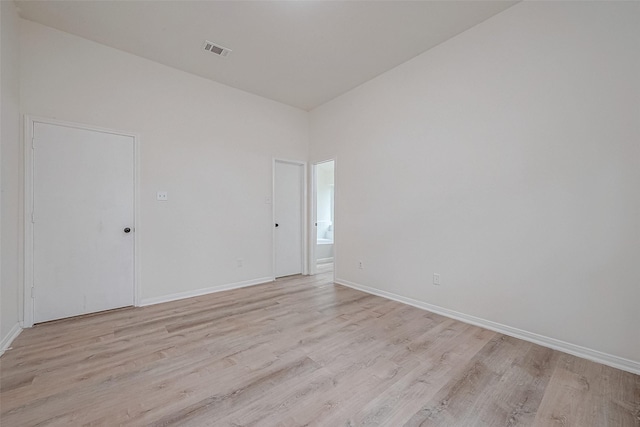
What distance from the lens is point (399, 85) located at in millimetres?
3406

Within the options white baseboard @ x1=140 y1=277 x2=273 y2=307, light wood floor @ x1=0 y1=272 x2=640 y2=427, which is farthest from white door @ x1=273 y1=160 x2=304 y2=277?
light wood floor @ x1=0 y1=272 x2=640 y2=427

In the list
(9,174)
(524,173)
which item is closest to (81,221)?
(9,174)

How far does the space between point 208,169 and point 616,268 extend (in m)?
4.45

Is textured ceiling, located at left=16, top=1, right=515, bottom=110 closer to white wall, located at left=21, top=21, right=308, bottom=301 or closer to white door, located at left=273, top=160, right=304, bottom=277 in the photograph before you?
white wall, located at left=21, top=21, right=308, bottom=301

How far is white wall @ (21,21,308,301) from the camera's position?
278 cm

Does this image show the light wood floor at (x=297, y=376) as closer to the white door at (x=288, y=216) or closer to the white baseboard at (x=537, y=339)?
the white baseboard at (x=537, y=339)

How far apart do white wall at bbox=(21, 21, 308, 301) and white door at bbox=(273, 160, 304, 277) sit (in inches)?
10.1

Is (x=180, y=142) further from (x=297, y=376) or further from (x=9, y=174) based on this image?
(x=297, y=376)

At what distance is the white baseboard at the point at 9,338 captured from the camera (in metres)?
2.15

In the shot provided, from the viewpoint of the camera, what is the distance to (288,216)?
476 cm

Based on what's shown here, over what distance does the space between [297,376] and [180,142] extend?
10.7ft

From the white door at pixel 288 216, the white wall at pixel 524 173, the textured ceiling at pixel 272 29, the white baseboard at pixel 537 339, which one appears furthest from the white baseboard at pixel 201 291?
the textured ceiling at pixel 272 29

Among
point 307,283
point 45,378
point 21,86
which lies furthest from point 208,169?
point 45,378

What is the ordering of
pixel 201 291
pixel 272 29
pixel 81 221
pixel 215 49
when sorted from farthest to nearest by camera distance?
pixel 201 291 < pixel 215 49 < pixel 81 221 < pixel 272 29
